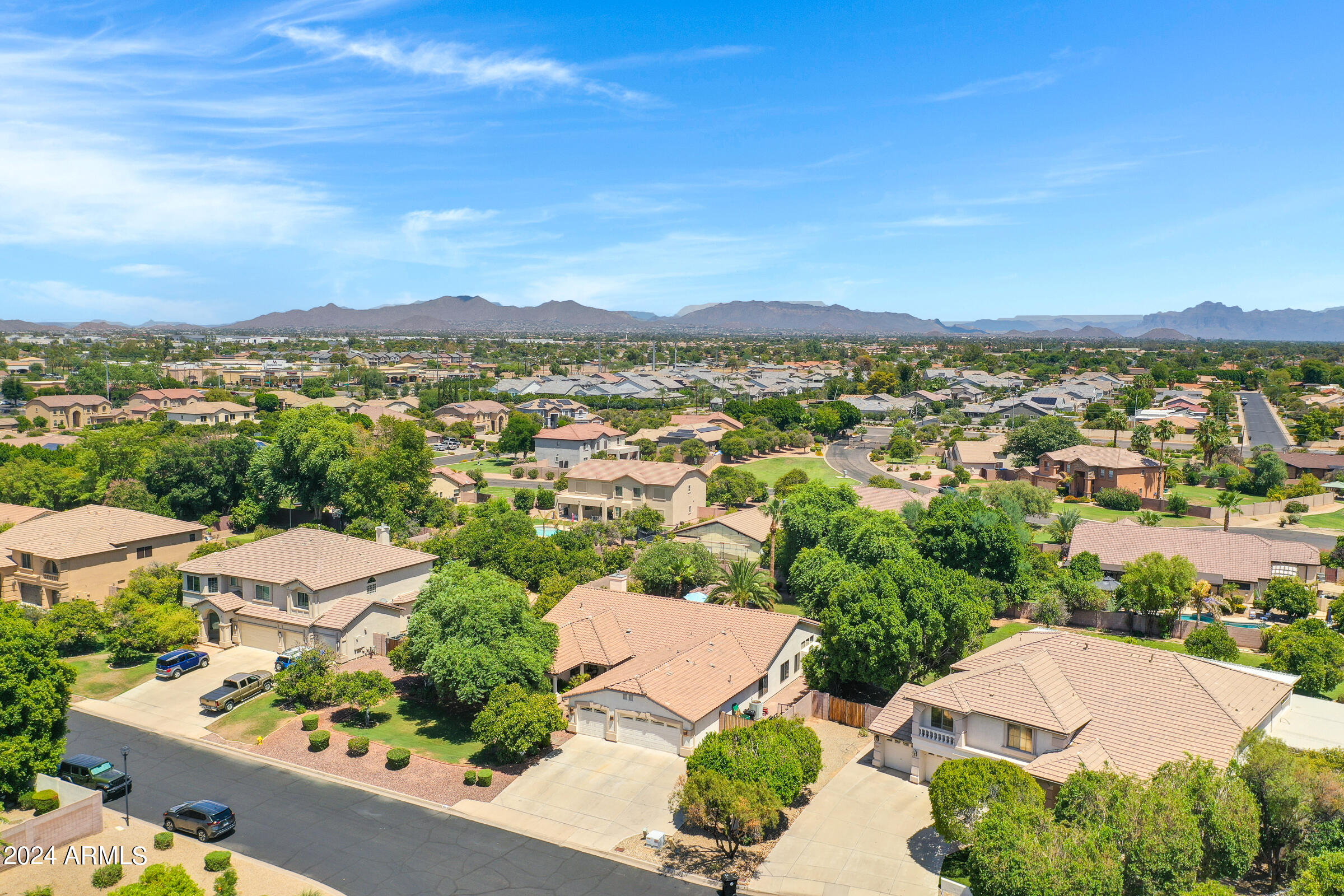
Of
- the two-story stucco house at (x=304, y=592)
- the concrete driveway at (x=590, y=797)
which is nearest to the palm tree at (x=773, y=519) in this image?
the two-story stucco house at (x=304, y=592)

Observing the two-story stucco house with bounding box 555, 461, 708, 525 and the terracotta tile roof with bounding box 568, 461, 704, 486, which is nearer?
the two-story stucco house with bounding box 555, 461, 708, 525

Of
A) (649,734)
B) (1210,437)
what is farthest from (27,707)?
(1210,437)

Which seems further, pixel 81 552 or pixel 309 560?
pixel 81 552

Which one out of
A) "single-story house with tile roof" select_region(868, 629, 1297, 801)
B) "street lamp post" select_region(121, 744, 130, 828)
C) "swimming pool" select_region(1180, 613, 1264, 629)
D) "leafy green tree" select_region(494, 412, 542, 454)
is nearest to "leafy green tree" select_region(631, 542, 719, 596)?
"single-story house with tile roof" select_region(868, 629, 1297, 801)

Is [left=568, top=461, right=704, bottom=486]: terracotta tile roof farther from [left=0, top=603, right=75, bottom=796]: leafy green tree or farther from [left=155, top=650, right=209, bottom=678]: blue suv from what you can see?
[left=0, top=603, right=75, bottom=796]: leafy green tree

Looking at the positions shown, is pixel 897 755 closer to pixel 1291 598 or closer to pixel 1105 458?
pixel 1291 598

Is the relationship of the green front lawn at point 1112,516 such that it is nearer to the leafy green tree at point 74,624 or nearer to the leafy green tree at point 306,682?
the leafy green tree at point 306,682

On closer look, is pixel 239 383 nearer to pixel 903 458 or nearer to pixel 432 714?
pixel 903 458
